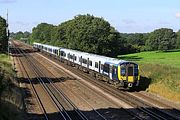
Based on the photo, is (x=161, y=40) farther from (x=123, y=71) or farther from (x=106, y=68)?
(x=123, y=71)

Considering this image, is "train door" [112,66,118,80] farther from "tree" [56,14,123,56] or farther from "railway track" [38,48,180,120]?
"tree" [56,14,123,56]

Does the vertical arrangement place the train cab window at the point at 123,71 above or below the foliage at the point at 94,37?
below

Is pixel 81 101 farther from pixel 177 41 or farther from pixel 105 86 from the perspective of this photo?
pixel 177 41

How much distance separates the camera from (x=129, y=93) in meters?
36.1

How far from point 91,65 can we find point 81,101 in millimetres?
18241

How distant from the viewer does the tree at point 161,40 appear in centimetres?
14650

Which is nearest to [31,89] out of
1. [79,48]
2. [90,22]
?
[79,48]

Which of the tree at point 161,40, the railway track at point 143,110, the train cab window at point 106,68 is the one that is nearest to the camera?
the railway track at point 143,110

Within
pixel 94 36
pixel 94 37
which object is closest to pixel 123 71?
pixel 94 37

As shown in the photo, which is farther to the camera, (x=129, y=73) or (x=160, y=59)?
(x=160, y=59)

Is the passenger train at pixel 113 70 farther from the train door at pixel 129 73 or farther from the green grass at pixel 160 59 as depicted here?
the green grass at pixel 160 59

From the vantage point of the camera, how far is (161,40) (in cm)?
14812

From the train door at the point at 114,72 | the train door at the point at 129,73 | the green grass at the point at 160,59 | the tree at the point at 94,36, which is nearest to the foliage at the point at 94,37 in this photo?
the tree at the point at 94,36

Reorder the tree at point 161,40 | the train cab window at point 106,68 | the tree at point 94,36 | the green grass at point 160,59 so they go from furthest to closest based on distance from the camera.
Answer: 1. the tree at point 161,40
2. the tree at point 94,36
3. the green grass at point 160,59
4. the train cab window at point 106,68
